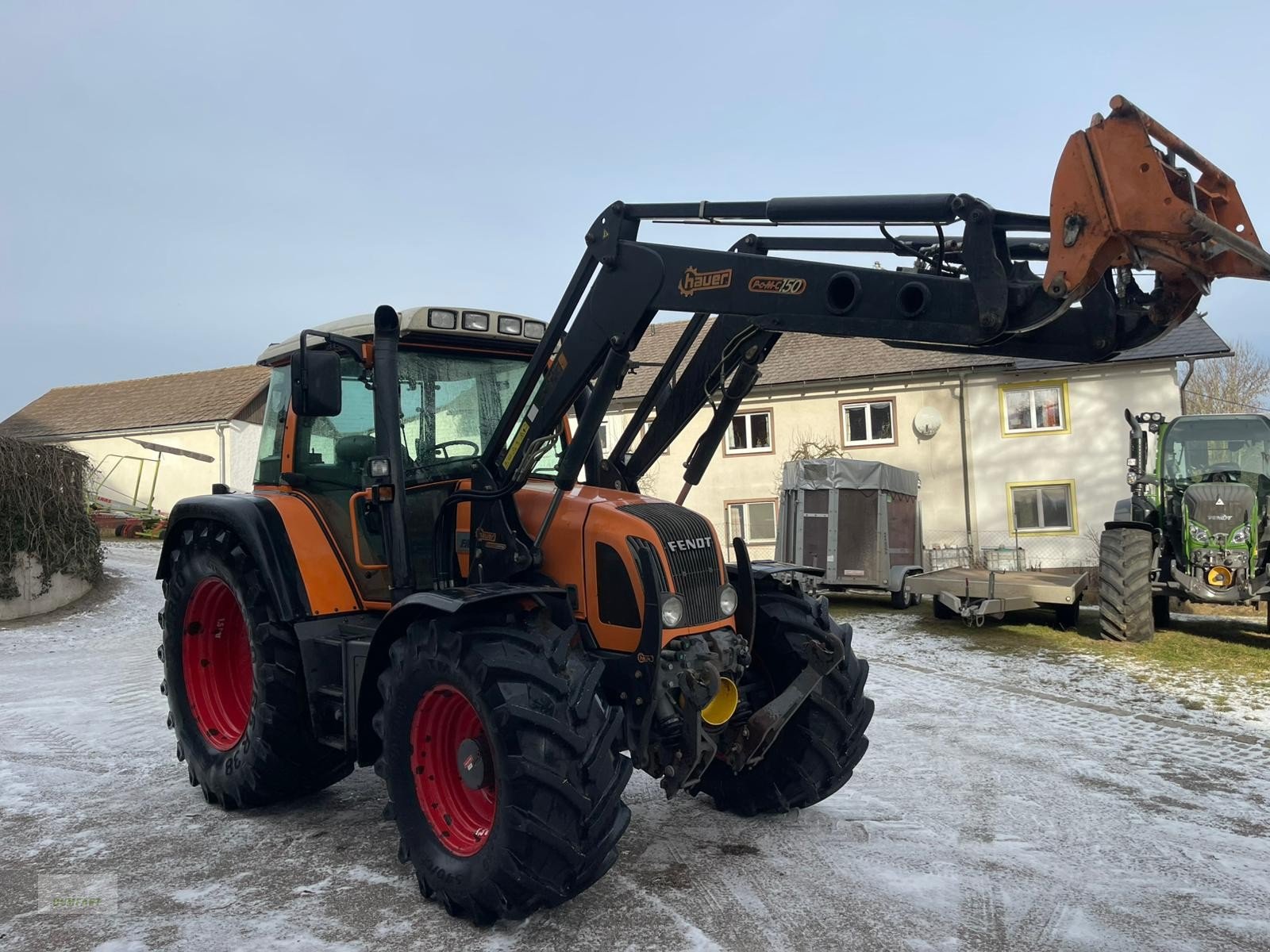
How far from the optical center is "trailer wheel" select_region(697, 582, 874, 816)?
4.67 meters

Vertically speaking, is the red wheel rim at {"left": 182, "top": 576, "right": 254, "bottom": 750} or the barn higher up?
the barn

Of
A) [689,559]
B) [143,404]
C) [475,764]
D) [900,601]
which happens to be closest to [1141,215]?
[689,559]

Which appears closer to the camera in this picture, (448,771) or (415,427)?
(448,771)

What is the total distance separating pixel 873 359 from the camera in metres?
23.4

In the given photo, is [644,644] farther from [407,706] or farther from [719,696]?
[407,706]

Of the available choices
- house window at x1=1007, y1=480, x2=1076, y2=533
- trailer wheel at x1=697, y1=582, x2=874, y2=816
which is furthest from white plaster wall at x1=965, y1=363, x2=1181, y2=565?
trailer wheel at x1=697, y1=582, x2=874, y2=816

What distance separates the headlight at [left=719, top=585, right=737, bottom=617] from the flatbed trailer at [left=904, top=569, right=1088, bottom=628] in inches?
322

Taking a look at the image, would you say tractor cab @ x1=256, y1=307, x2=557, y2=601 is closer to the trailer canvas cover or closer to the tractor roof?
the tractor roof

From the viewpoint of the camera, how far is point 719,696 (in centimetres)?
426

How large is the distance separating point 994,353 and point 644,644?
1.70 metres

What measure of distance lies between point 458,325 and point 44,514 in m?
11.6

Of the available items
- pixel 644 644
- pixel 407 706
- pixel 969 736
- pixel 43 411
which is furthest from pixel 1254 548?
pixel 43 411

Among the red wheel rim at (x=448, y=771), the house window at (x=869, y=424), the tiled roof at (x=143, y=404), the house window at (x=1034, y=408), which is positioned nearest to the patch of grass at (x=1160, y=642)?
the red wheel rim at (x=448, y=771)

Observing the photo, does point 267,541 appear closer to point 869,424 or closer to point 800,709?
point 800,709
